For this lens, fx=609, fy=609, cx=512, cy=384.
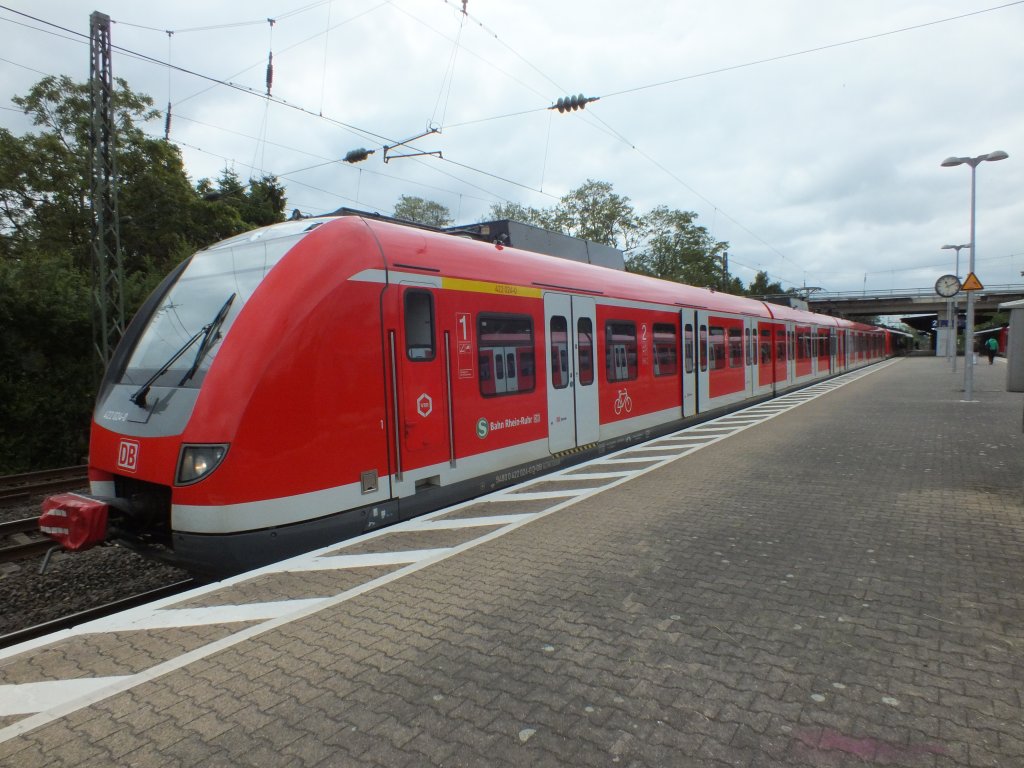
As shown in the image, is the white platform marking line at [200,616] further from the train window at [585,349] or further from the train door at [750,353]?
the train door at [750,353]

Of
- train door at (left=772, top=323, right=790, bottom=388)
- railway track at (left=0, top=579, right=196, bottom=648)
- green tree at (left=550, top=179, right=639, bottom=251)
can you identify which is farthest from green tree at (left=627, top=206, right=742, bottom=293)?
railway track at (left=0, top=579, right=196, bottom=648)

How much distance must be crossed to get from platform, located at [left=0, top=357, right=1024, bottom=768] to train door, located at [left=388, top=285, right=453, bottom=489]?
730mm

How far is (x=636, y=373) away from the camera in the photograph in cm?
1025

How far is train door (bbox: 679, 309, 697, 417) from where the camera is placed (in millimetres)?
12320

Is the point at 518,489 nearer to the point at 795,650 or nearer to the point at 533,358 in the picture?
the point at 533,358

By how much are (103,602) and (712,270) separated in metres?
51.5

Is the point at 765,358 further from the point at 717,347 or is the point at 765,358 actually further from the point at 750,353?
the point at 717,347

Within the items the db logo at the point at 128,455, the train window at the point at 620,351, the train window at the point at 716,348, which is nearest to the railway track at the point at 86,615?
the db logo at the point at 128,455

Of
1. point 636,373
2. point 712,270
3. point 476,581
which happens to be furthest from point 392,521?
point 712,270

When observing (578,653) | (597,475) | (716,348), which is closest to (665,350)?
(716,348)

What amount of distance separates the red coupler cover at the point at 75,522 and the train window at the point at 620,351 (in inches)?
262

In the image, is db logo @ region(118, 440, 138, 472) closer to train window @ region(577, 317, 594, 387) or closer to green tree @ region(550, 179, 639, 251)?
train window @ region(577, 317, 594, 387)

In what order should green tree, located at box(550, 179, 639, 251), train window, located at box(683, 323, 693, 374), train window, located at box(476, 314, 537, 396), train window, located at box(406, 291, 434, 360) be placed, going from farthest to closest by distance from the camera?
green tree, located at box(550, 179, 639, 251), train window, located at box(683, 323, 693, 374), train window, located at box(476, 314, 537, 396), train window, located at box(406, 291, 434, 360)

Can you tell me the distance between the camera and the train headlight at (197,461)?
14.3 ft
